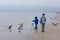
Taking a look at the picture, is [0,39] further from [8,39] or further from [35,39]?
[35,39]

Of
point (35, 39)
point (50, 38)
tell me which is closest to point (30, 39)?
point (35, 39)

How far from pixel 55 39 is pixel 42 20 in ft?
7.87

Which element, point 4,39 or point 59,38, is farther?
point 4,39

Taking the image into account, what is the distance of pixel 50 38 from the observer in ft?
36.6

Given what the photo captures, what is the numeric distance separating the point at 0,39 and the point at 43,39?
262 cm

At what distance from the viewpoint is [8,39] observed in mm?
11891

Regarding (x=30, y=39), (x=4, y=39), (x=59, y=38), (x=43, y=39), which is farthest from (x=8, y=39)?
(x=59, y=38)

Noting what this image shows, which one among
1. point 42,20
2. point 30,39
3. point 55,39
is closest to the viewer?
point 55,39

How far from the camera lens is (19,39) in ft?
38.8

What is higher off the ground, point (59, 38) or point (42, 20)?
point (42, 20)

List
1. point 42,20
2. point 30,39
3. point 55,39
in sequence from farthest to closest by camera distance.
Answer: point 42,20, point 30,39, point 55,39

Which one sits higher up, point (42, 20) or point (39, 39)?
point (42, 20)

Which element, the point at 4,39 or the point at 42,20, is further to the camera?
the point at 42,20

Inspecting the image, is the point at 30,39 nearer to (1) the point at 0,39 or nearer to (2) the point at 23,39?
(2) the point at 23,39
